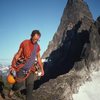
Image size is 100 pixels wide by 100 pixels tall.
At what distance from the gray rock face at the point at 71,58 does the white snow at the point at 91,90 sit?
51.4 inches

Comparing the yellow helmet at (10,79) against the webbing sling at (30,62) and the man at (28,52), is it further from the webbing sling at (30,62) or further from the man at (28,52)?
the webbing sling at (30,62)

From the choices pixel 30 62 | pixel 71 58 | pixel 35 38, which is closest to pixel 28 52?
pixel 30 62

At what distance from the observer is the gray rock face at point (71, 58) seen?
38281 mm

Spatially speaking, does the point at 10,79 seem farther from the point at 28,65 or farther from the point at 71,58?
the point at 71,58

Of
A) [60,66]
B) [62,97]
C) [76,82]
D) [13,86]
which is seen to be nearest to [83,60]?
[76,82]

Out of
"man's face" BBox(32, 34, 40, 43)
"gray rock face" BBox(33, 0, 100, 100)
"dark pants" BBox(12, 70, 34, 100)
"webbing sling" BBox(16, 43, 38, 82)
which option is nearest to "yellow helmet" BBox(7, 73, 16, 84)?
"webbing sling" BBox(16, 43, 38, 82)

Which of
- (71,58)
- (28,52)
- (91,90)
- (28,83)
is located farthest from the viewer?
(71,58)

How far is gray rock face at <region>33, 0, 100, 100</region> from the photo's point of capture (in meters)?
38.3

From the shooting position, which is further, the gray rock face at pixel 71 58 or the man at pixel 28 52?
the gray rock face at pixel 71 58

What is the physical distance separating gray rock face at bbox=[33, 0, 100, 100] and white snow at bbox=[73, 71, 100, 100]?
1.31m

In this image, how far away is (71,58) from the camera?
77.2 metres

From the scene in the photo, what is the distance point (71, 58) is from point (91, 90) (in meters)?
28.4

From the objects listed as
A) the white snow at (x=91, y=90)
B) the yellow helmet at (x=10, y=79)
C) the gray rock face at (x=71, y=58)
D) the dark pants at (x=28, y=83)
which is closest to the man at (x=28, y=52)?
the dark pants at (x=28, y=83)

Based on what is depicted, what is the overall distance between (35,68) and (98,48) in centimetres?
4847
